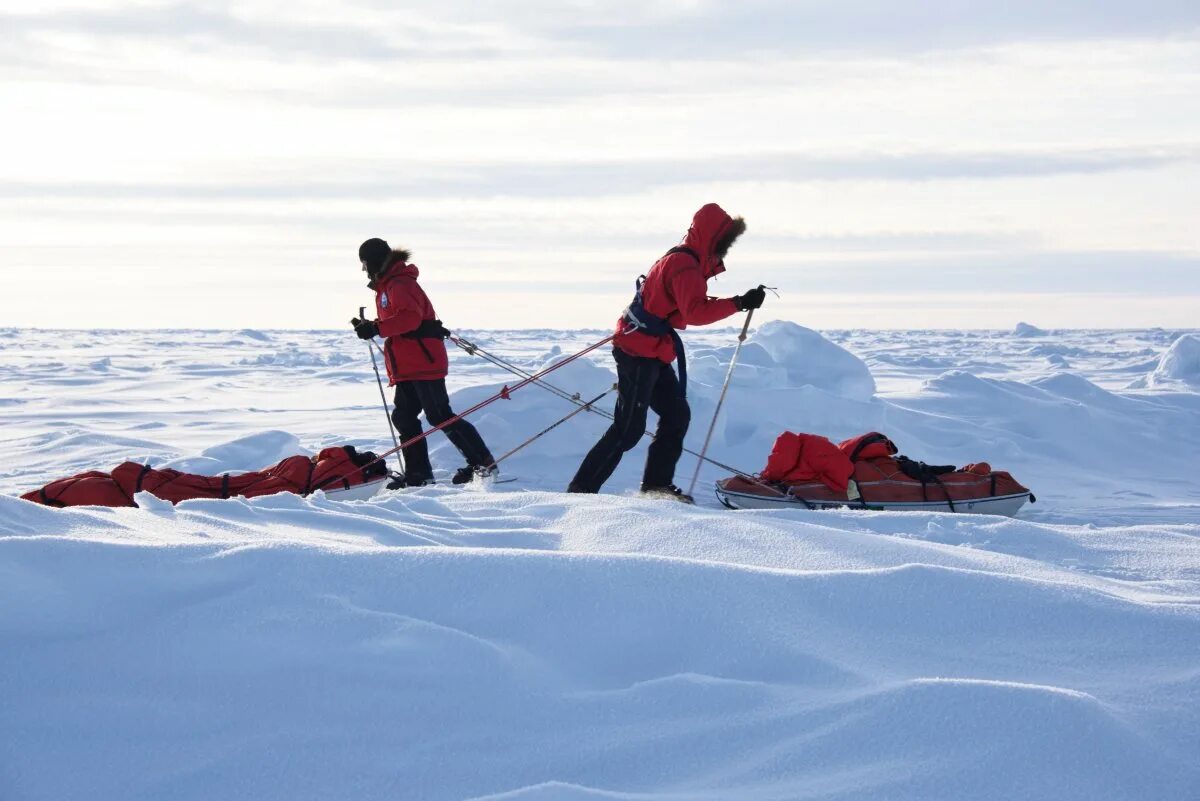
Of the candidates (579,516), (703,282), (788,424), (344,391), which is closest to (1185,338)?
(788,424)

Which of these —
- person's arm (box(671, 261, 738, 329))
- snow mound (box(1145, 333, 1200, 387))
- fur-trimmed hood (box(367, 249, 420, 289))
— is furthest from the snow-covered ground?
snow mound (box(1145, 333, 1200, 387))

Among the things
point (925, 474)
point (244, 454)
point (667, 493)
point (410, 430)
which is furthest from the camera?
point (244, 454)

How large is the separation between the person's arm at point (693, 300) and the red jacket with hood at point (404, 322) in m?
1.79

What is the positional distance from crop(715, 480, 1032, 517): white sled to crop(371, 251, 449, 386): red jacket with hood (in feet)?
6.32

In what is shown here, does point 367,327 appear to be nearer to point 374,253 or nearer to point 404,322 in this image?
point 404,322

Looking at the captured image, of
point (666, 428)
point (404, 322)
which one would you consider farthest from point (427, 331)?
point (666, 428)

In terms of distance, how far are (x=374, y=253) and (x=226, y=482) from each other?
65.5 inches

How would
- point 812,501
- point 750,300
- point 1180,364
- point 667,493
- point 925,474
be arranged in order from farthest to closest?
1. point 1180,364
2. point 925,474
3. point 812,501
4. point 667,493
5. point 750,300

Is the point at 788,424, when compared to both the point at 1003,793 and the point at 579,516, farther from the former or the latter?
the point at 1003,793

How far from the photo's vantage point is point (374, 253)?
6266 millimetres

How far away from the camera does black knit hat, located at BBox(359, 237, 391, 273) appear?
6246mm

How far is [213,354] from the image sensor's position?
32.6 metres

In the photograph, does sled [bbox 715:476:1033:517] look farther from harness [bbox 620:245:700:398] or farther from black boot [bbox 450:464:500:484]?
black boot [bbox 450:464:500:484]

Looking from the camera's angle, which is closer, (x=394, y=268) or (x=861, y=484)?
(x=861, y=484)
